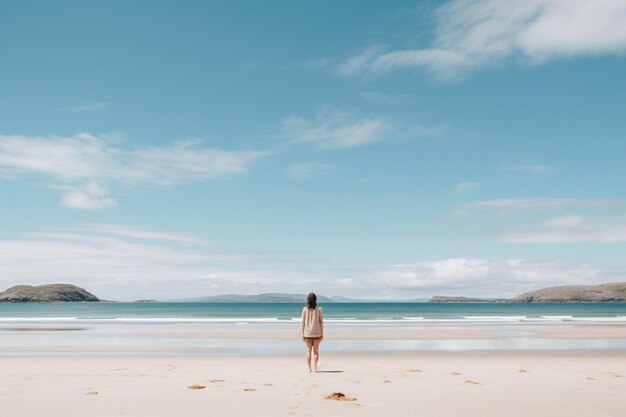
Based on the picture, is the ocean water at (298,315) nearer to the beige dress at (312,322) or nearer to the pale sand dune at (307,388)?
the pale sand dune at (307,388)

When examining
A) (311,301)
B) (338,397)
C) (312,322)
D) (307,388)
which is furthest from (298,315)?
(338,397)

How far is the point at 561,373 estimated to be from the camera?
14172 millimetres

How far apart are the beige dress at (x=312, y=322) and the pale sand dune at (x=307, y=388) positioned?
106 centimetres

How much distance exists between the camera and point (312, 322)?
1366cm

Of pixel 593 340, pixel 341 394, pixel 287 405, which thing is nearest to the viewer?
pixel 287 405

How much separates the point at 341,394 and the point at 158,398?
11.9 feet

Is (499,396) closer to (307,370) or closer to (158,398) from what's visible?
(307,370)

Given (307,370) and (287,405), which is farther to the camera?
(307,370)

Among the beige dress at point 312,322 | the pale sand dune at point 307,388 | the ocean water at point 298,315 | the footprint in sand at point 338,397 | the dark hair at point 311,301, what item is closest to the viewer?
the pale sand dune at point 307,388

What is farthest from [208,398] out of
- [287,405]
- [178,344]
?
[178,344]

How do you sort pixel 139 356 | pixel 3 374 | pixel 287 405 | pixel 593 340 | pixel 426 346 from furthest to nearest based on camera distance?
pixel 593 340, pixel 426 346, pixel 139 356, pixel 3 374, pixel 287 405

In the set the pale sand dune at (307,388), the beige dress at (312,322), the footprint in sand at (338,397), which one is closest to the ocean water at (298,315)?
the pale sand dune at (307,388)

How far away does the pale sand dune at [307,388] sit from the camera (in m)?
9.13

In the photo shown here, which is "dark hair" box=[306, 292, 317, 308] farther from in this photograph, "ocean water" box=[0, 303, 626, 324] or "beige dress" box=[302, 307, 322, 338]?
"ocean water" box=[0, 303, 626, 324]
